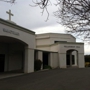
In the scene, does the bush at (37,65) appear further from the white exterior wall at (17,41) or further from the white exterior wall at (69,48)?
the white exterior wall at (69,48)

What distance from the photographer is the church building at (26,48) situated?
17.2 meters

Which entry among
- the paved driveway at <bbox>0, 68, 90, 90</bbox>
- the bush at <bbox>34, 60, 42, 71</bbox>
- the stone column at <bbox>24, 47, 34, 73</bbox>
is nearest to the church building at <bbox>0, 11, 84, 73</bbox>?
the stone column at <bbox>24, 47, 34, 73</bbox>

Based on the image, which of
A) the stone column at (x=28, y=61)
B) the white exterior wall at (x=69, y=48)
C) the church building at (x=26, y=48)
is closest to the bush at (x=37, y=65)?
the church building at (x=26, y=48)

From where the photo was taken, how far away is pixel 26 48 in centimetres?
1994

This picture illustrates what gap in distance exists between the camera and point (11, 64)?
76.1ft

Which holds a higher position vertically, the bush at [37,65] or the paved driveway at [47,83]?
the bush at [37,65]

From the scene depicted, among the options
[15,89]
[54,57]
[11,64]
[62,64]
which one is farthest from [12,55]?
[15,89]

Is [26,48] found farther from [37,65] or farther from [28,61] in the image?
[37,65]

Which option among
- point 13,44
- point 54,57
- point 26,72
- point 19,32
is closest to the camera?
point 19,32

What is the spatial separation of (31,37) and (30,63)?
10.7 feet

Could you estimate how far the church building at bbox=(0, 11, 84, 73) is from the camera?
17198 millimetres

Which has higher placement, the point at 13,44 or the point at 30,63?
the point at 13,44

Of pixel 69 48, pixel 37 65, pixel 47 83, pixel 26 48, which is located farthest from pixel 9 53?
pixel 69 48

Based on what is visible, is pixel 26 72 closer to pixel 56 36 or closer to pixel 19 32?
pixel 19 32
